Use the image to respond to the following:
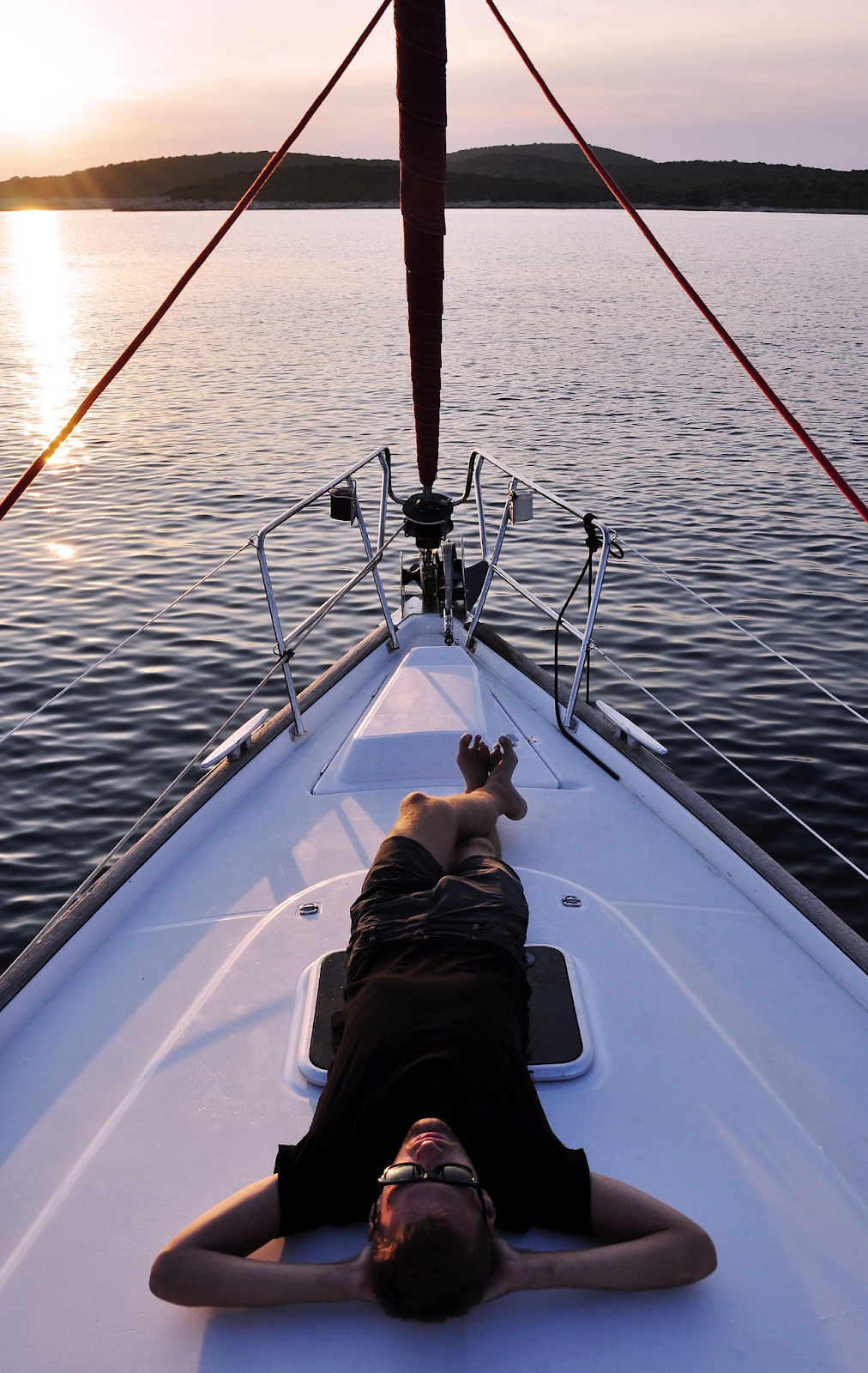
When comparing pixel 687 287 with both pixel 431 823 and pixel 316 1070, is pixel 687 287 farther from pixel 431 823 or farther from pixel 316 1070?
pixel 316 1070

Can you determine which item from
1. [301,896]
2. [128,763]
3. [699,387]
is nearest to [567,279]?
[699,387]

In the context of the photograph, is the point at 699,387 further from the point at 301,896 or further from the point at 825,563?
the point at 301,896

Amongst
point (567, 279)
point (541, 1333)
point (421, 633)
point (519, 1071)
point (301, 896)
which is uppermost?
point (519, 1071)

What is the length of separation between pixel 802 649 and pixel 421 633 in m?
4.28

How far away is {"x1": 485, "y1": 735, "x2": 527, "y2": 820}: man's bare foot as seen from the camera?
3.65m

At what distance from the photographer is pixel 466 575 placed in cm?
547

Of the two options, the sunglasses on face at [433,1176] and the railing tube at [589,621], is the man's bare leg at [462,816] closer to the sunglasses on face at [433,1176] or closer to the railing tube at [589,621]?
the railing tube at [589,621]

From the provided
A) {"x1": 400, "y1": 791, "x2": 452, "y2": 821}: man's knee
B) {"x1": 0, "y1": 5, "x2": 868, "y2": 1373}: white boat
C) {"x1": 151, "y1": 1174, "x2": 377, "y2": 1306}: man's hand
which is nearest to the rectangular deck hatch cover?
{"x1": 0, "y1": 5, "x2": 868, "y2": 1373}: white boat

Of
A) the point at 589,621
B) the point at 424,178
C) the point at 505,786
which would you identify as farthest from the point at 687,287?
the point at 505,786

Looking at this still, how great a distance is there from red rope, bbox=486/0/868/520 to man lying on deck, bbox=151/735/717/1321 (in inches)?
66.0

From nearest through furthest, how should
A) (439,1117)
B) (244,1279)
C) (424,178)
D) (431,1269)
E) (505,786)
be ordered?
(431,1269)
(244,1279)
(439,1117)
(424,178)
(505,786)

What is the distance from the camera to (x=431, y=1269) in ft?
6.15

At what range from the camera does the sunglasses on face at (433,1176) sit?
1928mm

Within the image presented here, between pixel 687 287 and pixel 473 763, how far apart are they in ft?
5.88
